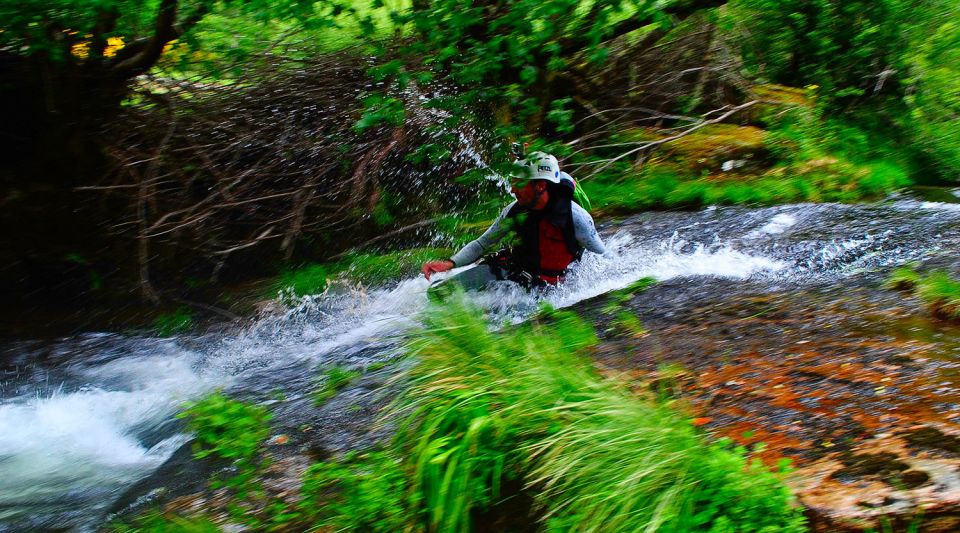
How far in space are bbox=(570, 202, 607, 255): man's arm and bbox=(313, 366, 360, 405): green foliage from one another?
87.2 inches

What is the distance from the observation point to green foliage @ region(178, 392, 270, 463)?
169 inches

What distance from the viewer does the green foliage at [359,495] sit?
3.21 metres

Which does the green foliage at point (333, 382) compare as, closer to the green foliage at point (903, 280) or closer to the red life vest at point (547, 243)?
the red life vest at point (547, 243)

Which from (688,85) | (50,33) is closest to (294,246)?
(50,33)

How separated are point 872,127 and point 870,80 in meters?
0.86

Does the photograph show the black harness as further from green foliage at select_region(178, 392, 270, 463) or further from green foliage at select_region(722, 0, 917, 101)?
green foliage at select_region(722, 0, 917, 101)

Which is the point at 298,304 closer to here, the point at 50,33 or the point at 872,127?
the point at 50,33

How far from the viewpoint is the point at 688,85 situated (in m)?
11.0

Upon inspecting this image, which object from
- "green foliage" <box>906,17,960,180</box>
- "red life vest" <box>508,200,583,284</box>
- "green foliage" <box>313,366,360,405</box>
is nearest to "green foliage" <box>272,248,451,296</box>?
"red life vest" <box>508,200,583,284</box>

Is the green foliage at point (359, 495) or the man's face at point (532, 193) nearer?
the green foliage at point (359, 495)

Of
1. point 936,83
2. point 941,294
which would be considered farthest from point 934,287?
point 936,83

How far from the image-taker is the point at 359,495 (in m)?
3.35

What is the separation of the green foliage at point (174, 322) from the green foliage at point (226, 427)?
85.9 inches

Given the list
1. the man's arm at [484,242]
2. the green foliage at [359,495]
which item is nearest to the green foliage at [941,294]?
the man's arm at [484,242]
